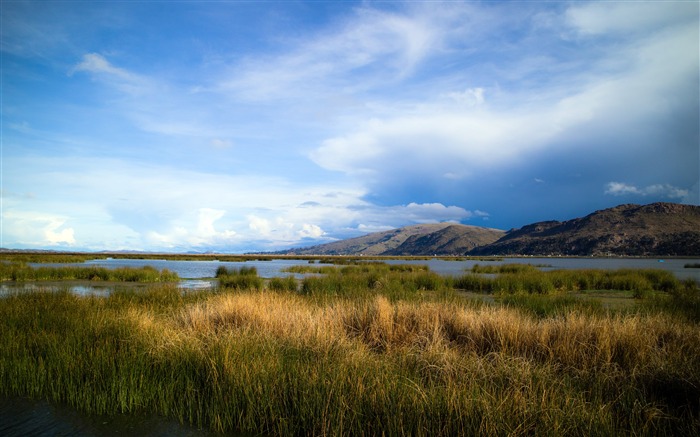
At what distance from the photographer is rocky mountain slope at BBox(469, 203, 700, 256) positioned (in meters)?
126

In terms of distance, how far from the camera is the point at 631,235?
141 m

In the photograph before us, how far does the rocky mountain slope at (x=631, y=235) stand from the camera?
126125mm

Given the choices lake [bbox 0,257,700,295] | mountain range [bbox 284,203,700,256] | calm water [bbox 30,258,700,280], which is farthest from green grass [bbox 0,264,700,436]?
mountain range [bbox 284,203,700,256]

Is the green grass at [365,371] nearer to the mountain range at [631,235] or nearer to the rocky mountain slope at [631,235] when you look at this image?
the rocky mountain slope at [631,235]

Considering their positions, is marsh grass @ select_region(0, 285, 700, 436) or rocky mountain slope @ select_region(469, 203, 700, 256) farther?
rocky mountain slope @ select_region(469, 203, 700, 256)

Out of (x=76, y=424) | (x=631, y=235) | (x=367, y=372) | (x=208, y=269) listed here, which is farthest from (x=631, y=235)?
(x=76, y=424)

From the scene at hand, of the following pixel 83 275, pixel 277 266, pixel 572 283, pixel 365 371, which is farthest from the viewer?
pixel 277 266

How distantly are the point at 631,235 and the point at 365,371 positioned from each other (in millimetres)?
173849

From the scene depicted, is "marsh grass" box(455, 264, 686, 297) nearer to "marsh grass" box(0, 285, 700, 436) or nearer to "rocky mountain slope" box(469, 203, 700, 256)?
"marsh grass" box(0, 285, 700, 436)

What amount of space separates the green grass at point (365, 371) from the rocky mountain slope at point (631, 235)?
14652 cm

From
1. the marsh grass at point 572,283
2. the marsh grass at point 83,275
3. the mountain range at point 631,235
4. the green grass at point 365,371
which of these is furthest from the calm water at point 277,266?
the mountain range at point 631,235

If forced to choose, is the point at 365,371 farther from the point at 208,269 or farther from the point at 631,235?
the point at 631,235

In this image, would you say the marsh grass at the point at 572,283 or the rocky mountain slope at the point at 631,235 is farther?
the rocky mountain slope at the point at 631,235

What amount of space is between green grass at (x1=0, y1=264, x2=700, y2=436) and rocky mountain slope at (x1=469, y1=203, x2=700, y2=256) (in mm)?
146516
